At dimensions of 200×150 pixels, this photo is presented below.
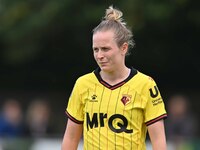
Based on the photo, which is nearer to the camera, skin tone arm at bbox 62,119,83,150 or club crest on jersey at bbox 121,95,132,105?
club crest on jersey at bbox 121,95,132,105

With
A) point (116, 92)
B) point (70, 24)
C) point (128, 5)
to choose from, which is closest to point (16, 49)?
point (70, 24)

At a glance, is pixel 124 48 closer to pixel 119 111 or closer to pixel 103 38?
pixel 103 38

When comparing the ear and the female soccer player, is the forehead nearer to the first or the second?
the female soccer player

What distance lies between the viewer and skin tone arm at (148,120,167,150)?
A: 21.9ft

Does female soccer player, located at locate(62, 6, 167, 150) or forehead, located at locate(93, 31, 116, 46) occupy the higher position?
forehead, located at locate(93, 31, 116, 46)

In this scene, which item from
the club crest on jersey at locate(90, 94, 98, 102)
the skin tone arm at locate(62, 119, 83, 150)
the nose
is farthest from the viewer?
the skin tone arm at locate(62, 119, 83, 150)

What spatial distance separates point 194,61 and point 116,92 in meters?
13.2

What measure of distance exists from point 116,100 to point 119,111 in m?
0.10

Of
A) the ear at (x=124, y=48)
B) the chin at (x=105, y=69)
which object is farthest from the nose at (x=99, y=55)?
the ear at (x=124, y=48)

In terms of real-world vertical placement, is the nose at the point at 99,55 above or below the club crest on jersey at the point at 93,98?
above

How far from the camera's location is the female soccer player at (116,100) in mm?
6621

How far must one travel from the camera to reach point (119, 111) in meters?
6.64

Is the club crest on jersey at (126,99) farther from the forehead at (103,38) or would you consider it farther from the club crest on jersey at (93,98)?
the forehead at (103,38)

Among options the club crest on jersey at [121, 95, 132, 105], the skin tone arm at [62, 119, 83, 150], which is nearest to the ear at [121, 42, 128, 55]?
the club crest on jersey at [121, 95, 132, 105]
